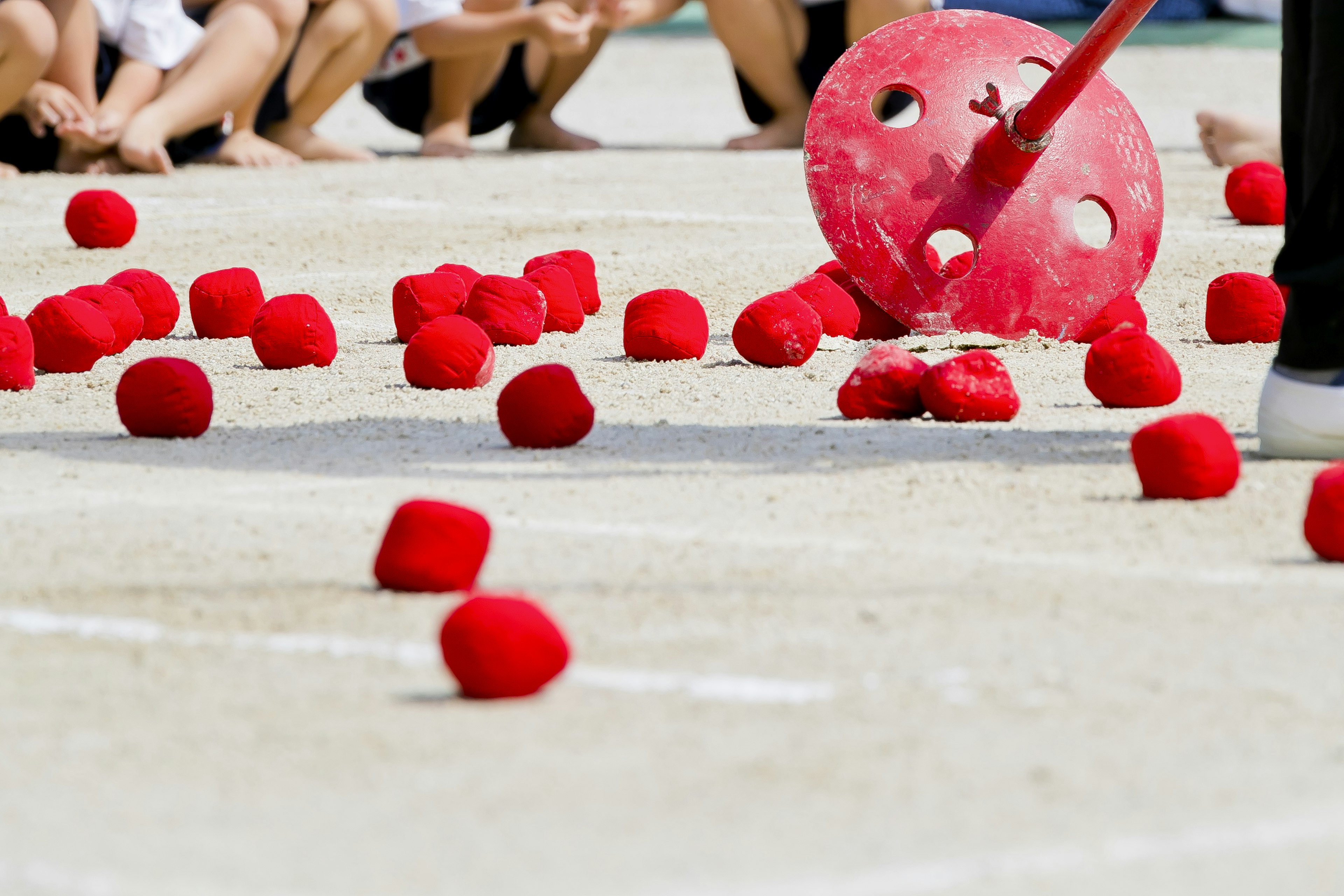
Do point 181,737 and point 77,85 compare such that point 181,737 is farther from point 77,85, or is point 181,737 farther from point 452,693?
point 77,85

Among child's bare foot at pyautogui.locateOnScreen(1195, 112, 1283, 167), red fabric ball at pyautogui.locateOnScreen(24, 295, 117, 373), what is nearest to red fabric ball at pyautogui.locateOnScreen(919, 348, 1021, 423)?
red fabric ball at pyautogui.locateOnScreen(24, 295, 117, 373)

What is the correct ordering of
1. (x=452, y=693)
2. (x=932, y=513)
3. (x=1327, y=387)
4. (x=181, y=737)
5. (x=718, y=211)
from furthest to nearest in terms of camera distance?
(x=718, y=211) → (x=1327, y=387) → (x=932, y=513) → (x=452, y=693) → (x=181, y=737)

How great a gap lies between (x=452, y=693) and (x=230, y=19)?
612 centimetres

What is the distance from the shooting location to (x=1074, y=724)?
187 centimetres

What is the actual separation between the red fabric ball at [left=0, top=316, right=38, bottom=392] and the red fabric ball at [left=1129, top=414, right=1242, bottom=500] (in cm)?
212

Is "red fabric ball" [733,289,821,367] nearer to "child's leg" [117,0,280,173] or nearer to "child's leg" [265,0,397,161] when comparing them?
"child's leg" [117,0,280,173]

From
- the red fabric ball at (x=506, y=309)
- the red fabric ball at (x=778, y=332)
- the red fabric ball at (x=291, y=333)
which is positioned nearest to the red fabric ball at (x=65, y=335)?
the red fabric ball at (x=291, y=333)

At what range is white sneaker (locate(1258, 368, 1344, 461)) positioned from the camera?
296cm

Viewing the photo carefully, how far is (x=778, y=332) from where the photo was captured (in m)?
3.93

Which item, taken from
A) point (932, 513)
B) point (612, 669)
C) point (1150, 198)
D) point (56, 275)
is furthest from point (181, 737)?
point (56, 275)

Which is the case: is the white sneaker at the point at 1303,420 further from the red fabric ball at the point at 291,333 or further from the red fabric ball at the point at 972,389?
the red fabric ball at the point at 291,333

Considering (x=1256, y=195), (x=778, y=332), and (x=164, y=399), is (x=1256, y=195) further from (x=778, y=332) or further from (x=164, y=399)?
(x=164, y=399)

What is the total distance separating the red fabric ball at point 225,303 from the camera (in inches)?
175

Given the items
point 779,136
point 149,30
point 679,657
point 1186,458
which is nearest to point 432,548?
point 679,657
